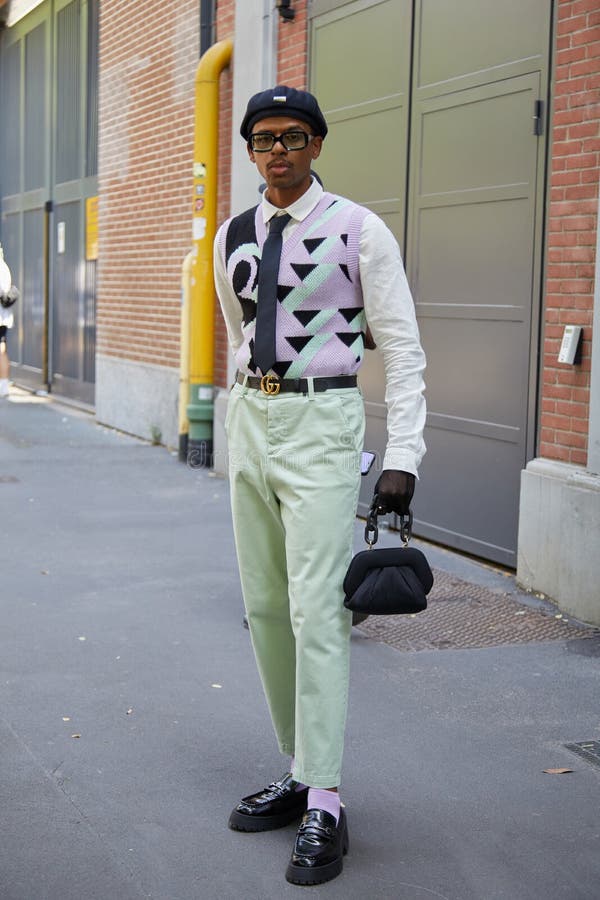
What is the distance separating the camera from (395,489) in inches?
137

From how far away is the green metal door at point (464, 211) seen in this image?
7.18m

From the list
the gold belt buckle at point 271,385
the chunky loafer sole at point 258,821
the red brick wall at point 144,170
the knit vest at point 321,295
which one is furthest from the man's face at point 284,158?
the red brick wall at point 144,170

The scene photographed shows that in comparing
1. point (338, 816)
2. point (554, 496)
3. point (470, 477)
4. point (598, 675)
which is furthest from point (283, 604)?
point (470, 477)

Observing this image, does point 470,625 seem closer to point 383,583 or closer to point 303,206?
point 383,583

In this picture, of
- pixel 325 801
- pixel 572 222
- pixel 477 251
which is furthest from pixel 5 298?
pixel 325 801

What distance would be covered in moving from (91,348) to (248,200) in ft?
20.5

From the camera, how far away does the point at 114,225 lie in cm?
1452

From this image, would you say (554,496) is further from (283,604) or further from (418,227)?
(283,604)

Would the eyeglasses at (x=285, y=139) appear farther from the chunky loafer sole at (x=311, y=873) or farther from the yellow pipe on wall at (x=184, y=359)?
the yellow pipe on wall at (x=184, y=359)

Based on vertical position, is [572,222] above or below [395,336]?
above

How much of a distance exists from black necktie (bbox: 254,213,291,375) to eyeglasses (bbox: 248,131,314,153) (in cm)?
23

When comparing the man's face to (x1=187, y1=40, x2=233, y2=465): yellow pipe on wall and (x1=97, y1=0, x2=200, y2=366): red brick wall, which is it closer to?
(x1=187, y1=40, x2=233, y2=465): yellow pipe on wall

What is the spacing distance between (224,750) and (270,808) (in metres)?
0.69

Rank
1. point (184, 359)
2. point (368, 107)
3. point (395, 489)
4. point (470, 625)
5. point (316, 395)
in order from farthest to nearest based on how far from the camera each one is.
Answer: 1. point (184, 359)
2. point (368, 107)
3. point (470, 625)
4. point (316, 395)
5. point (395, 489)
